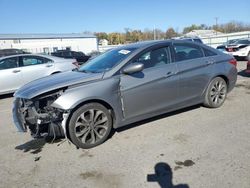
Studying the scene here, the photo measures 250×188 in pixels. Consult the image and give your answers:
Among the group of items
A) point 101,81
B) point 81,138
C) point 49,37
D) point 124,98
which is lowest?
point 81,138

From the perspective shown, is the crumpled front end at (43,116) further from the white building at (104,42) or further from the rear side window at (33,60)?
the white building at (104,42)

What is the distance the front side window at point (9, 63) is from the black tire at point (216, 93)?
6.37m

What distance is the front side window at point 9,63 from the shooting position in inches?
331

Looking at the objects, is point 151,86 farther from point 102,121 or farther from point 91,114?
point 91,114

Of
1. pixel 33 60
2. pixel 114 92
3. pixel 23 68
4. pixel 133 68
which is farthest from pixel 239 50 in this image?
pixel 114 92

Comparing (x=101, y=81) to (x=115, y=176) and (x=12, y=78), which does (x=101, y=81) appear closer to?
(x=115, y=176)

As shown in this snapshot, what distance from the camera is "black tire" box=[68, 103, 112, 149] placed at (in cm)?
389

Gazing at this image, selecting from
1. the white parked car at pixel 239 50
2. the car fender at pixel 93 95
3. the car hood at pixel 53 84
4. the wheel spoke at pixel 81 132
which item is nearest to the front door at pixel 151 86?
the car fender at pixel 93 95

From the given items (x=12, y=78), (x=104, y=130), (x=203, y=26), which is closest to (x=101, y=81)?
(x=104, y=130)

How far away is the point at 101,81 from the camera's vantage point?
4.09m

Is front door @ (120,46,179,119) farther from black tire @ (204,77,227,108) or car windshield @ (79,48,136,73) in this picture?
black tire @ (204,77,227,108)

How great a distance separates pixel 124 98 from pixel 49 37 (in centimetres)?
4409

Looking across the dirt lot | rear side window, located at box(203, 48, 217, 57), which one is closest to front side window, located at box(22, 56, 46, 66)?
the dirt lot

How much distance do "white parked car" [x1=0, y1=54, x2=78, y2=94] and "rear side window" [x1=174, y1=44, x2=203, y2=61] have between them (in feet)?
17.2
